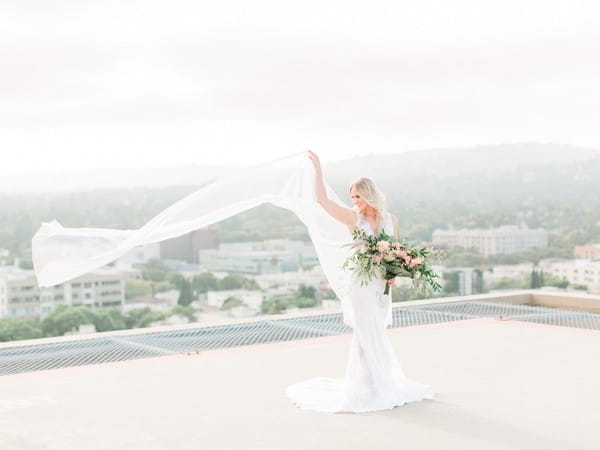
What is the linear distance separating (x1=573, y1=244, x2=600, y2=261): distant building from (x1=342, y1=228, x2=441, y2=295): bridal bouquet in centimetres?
2018

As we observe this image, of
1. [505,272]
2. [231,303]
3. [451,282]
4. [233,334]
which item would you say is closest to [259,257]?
[231,303]

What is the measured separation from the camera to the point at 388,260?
6129 mm

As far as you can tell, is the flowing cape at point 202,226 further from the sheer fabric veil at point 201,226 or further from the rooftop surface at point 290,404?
the rooftop surface at point 290,404

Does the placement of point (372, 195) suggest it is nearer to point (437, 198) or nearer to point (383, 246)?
point (383, 246)

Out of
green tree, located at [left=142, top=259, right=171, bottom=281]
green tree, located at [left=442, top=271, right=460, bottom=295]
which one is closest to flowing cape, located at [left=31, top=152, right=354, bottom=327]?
green tree, located at [left=442, top=271, right=460, bottom=295]

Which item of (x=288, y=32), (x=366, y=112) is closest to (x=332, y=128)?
(x=366, y=112)

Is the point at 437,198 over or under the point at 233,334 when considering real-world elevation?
over

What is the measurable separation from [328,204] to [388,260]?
66 centimetres

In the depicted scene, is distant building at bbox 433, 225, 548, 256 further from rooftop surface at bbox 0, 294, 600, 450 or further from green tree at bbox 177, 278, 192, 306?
rooftop surface at bbox 0, 294, 600, 450

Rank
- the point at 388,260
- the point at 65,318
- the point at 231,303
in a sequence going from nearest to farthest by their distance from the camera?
1. the point at 388,260
2. the point at 65,318
3. the point at 231,303

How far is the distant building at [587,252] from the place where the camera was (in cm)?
2557

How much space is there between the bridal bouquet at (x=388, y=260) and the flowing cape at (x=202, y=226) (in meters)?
0.36

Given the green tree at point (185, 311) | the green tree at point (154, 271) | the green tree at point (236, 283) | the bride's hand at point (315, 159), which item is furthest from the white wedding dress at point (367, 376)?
the green tree at point (236, 283)

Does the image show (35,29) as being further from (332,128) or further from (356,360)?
(356,360)
